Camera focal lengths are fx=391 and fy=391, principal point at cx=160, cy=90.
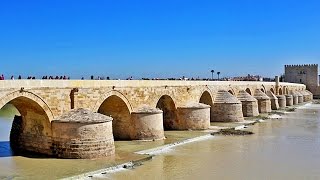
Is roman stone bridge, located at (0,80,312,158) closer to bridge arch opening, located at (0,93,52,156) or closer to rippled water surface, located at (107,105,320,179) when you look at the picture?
bridge arch opening, located at (0,93,52,156)

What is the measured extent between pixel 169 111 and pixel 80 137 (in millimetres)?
9302

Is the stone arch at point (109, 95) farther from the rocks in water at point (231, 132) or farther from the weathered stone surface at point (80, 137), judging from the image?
the rocks in water at point (231, 132)

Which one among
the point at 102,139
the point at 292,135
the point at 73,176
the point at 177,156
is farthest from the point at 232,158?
the point at 292,135

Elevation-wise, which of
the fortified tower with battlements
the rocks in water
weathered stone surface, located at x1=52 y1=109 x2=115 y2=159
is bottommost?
the rocks in water

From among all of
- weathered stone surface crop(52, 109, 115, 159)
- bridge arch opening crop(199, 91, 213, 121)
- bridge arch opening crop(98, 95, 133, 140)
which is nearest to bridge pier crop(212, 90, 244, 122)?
bridge arch opening crop(199, 91, 213, 121)

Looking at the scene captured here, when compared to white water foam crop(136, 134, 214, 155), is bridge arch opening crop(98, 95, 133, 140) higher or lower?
higher

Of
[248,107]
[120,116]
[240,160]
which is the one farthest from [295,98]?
[240,160]

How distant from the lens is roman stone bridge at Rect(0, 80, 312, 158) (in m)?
13.6

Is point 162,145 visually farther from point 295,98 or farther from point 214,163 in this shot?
point 295,98

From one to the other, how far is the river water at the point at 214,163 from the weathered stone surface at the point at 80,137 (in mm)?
496

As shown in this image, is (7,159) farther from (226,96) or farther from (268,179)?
(226,96)

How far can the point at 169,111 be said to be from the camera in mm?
22000

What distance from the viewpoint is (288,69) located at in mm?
68625

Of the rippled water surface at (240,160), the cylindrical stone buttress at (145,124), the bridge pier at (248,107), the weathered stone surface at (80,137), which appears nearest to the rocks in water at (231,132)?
the rippled water surface at (240,160)
